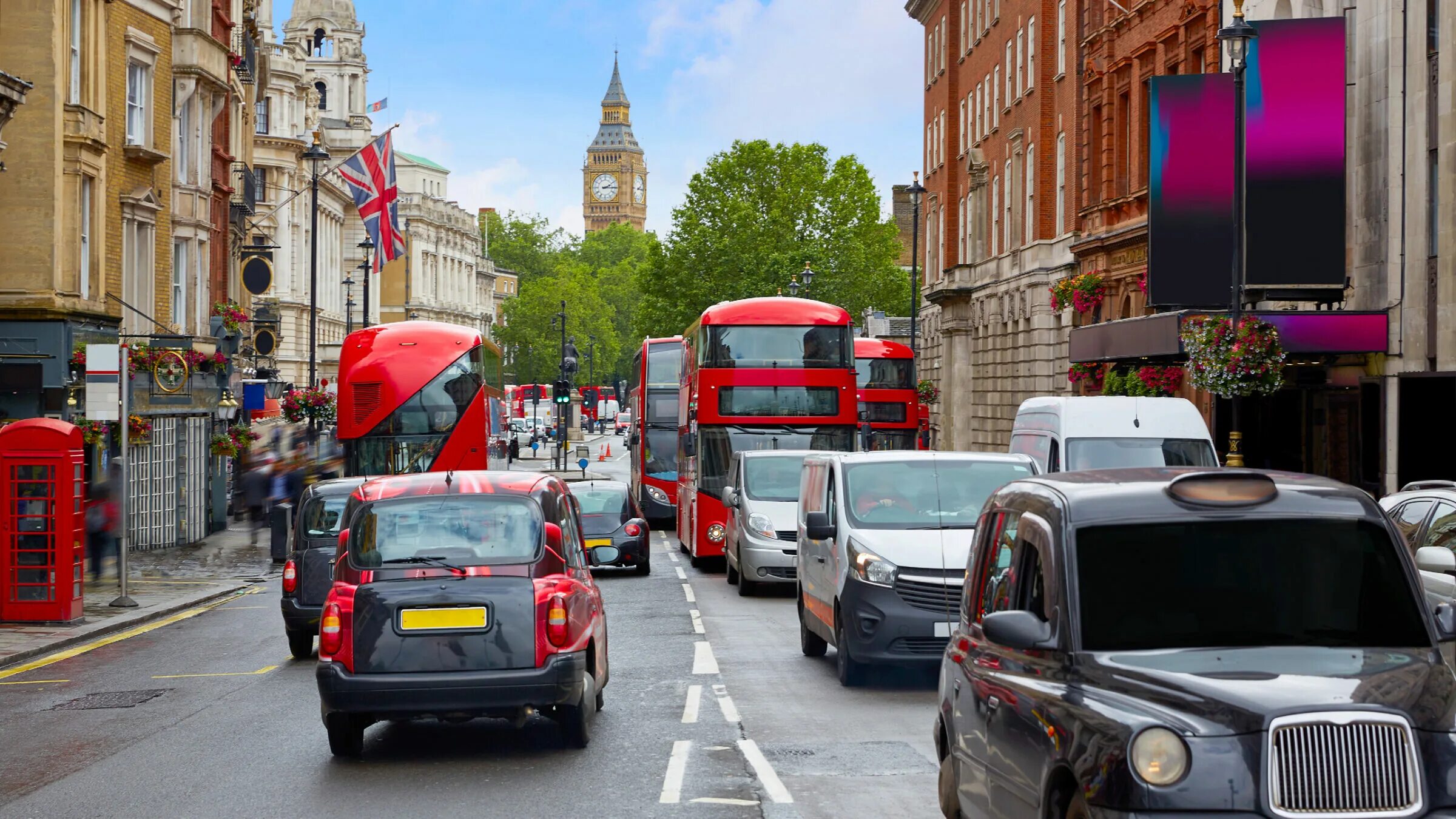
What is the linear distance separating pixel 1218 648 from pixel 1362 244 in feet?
82.4

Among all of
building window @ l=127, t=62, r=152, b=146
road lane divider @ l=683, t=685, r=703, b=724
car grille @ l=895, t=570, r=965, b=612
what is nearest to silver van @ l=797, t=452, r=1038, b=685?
car grille @ l=895, t=570, r=965, b=612

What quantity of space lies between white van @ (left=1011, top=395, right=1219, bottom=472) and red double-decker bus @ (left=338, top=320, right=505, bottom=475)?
14171mm

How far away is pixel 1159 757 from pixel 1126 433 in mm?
16093

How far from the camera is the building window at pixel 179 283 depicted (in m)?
39.8

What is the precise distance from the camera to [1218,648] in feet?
19.3

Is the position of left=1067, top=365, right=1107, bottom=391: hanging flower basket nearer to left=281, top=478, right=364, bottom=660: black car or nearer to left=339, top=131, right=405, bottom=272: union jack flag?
left=339, top=131, right=405, bottom=272: union jack flag

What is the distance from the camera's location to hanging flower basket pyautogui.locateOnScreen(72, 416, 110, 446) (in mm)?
27625

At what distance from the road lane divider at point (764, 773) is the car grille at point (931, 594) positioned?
275 centimetres

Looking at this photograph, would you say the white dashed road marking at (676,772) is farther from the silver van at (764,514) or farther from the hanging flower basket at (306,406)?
the hanging flower basket at (306,406)

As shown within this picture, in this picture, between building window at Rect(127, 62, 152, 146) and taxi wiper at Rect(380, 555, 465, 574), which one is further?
building window at Rect(127, 62, 152, 146)

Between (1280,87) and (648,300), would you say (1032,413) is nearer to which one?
(1280,87)

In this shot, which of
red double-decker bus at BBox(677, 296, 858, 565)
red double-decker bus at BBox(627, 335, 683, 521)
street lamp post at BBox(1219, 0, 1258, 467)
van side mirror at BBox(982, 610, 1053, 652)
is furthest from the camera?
red double-decker bus at BBox(627, 335, 683, 521)

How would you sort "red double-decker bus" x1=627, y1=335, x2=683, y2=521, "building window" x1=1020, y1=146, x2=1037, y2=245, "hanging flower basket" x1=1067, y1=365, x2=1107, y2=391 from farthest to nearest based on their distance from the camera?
"building window" x1=1020, y1=146, x2=1037, y2=245
"red double-decker bus" x1=627, y1=335, x2=683, y2=521
"hanging flower basket" x1=1067, y1=365, x2=1107, y2=391

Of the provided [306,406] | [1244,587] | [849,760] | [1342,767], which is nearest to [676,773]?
[849,760]
